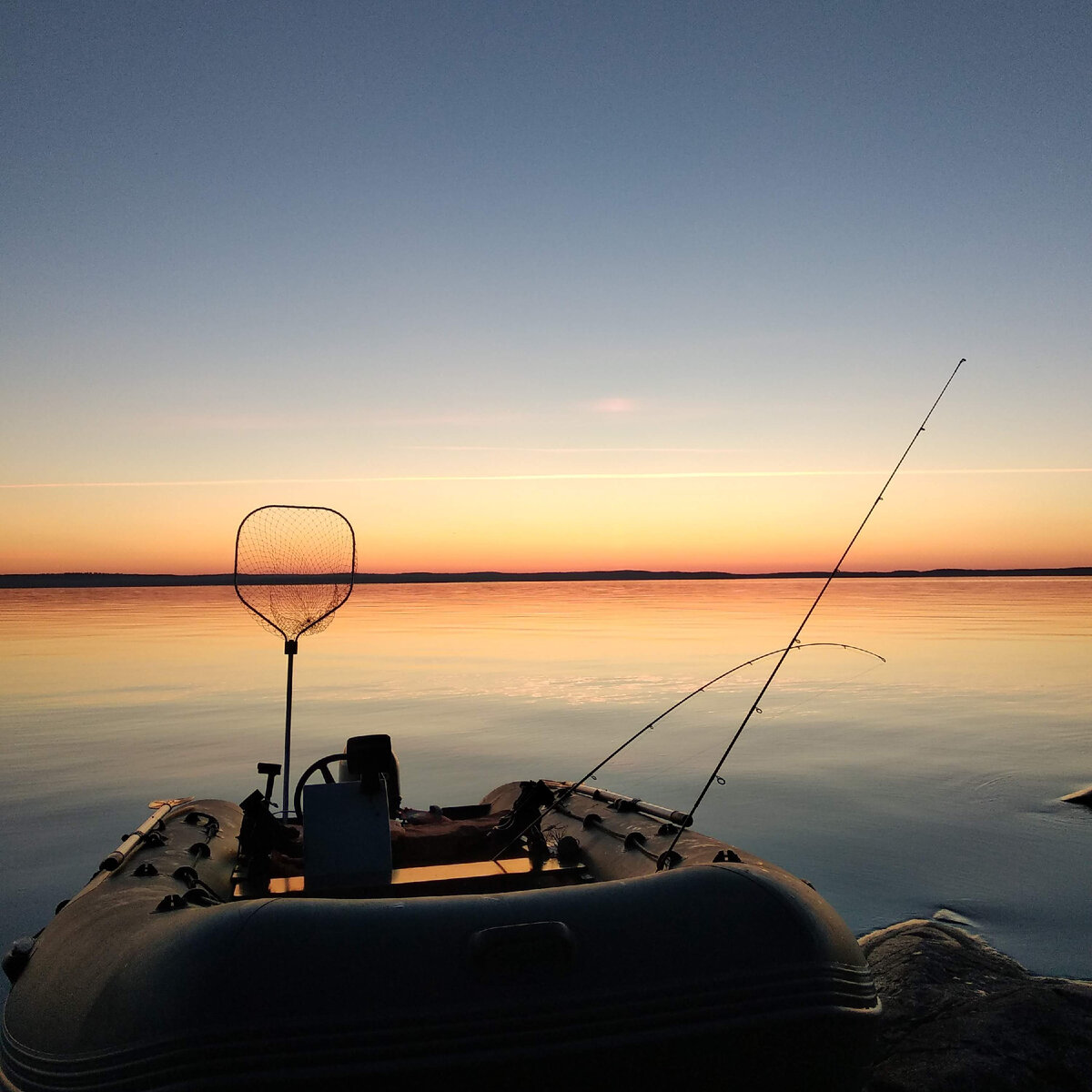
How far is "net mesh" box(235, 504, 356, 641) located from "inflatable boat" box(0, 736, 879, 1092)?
11.4ft

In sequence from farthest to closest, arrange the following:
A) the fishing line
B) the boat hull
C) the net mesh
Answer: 1. the fishing line
2. the net mesh
3. the boat hull

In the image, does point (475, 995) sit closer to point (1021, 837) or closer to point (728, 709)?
point (1021, 837)

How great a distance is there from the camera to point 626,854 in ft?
15.9

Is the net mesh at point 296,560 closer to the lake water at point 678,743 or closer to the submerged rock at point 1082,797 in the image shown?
the lake water at point 678,743

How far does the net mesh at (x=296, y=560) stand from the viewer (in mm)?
6945

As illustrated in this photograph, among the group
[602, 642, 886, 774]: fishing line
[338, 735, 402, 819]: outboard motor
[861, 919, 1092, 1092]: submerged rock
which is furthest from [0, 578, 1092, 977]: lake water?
[338, 735, 402, 819]: outboard motor

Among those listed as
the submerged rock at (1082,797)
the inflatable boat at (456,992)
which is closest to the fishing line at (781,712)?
the submerged rock at (1082,797)

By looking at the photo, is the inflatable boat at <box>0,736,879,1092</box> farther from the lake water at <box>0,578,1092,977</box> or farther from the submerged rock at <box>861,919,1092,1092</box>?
the lake water at <box>0,578,1092,977</box>

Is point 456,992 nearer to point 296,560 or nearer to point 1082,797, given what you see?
point 296,560

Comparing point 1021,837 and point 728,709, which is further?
point 728,709

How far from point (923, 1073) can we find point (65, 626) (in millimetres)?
38819

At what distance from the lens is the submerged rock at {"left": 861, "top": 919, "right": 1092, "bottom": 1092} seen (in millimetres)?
3738

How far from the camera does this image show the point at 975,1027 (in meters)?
4.02


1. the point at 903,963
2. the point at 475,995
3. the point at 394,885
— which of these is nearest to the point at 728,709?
the point at 903,963
